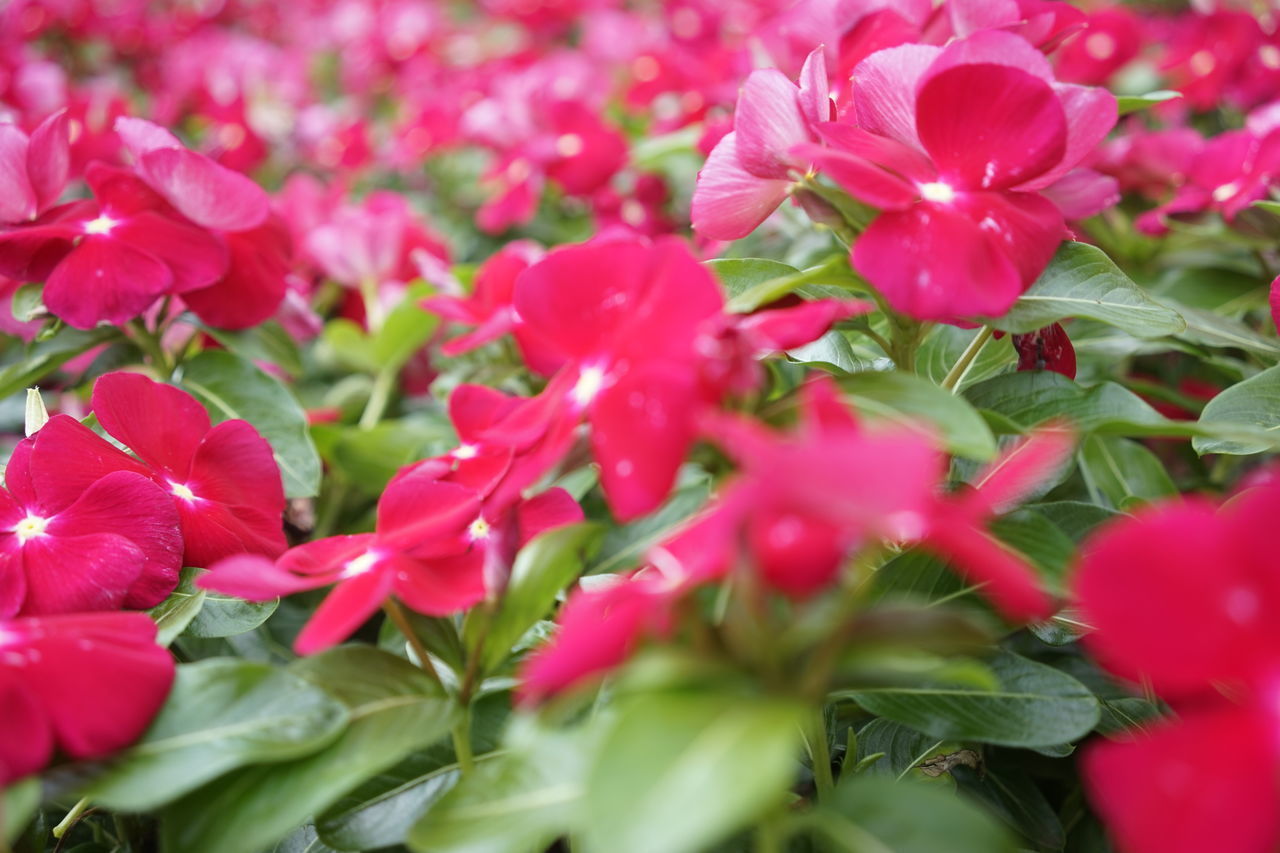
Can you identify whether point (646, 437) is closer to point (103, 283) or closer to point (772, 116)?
point (772, 116)

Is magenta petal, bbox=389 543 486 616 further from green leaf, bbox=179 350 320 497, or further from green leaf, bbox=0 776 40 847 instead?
green leaf, bbox=179 350 320 497

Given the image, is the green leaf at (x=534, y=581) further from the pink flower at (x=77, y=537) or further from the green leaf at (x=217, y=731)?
the pink flower at (x=77, y=537)

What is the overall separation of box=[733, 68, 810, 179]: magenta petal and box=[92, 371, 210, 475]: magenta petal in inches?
19.7

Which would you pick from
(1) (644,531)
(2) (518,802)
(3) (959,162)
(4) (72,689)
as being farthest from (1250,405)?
(4) (72,689)

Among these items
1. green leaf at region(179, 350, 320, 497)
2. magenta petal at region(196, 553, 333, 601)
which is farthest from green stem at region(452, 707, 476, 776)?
green leaf at region(179, 350, 320, 497)

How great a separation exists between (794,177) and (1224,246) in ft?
2.66

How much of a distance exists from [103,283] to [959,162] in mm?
739

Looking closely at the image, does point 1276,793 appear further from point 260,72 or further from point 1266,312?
point 260,72

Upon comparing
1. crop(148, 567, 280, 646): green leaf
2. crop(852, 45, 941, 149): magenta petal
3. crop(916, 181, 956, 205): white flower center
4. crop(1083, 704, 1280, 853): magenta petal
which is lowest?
crop(148, 567, 280, 646): green leaf

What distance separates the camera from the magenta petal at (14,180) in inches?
35.1

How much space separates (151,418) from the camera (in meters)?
0.78

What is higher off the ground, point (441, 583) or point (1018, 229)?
point (1018, 229)

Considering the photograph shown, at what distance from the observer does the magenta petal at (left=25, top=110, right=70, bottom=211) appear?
915 mm

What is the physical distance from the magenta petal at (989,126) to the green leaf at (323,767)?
51 centimetres
